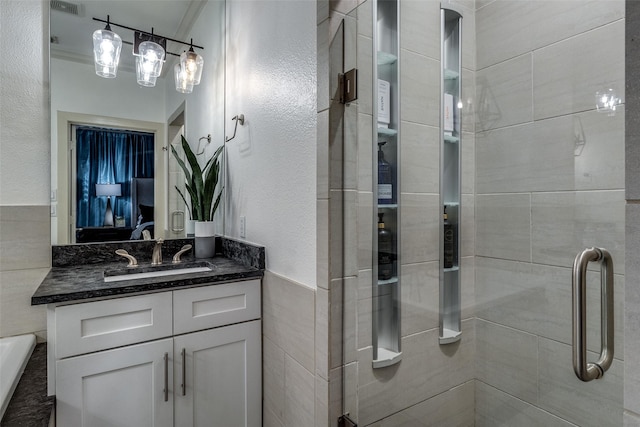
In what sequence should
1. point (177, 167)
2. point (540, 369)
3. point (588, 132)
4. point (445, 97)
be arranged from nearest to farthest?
point (588, 132), point (540, 369), point (445, 97), point (177, 167)

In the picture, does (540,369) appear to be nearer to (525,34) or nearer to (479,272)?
(479,272)

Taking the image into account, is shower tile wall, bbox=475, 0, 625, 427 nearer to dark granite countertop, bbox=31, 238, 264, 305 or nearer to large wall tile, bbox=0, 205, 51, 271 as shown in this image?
dark granite countertop, bbox=31, 238, 264, 305

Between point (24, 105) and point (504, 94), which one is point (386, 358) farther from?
point (24, 105)

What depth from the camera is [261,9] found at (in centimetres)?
162

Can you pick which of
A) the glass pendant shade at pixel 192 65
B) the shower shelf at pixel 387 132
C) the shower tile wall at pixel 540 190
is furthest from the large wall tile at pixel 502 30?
the glass pendant shade at pixel 192 65

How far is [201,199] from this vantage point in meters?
1.90

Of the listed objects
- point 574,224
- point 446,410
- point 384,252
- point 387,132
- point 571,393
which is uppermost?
point 387,132

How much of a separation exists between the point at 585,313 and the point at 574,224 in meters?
0.53

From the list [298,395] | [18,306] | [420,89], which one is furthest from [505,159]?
[18,306]

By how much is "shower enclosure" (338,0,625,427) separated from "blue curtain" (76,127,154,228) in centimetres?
125

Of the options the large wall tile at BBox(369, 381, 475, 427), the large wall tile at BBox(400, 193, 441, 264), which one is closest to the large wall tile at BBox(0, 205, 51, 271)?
the large wall tile at BBox(400, 193, 441, 264)

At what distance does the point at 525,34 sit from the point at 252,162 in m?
1.26

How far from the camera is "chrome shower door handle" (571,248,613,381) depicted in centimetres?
69

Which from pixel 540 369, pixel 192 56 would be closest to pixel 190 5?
pixel 192 56
